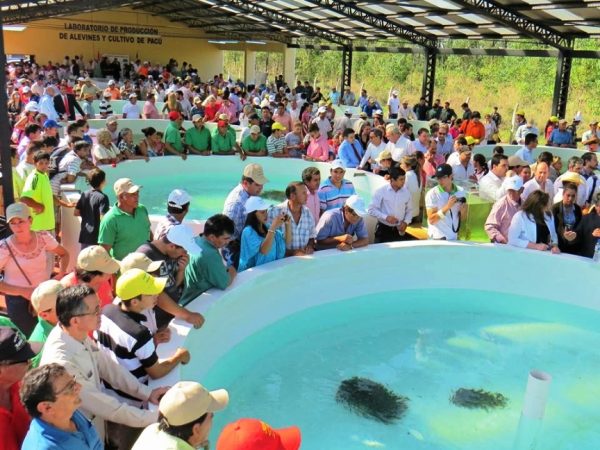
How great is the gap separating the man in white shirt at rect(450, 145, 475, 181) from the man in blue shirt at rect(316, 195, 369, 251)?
11.0ft

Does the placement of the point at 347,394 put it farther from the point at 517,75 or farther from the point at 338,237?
the point at 517,75

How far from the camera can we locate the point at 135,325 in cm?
287

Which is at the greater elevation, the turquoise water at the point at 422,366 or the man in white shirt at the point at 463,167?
the man in white shirt at the point at 463,167

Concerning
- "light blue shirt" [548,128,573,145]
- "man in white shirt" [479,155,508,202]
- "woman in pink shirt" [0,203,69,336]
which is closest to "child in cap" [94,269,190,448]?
"woman in pink shirt" [0,203,69,336]

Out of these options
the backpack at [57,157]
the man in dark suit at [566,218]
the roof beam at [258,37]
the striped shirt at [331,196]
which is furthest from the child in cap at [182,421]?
the roof beam at [258,37]

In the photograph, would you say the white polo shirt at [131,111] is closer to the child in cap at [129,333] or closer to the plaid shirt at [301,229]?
the plaid shirt at [301,229]

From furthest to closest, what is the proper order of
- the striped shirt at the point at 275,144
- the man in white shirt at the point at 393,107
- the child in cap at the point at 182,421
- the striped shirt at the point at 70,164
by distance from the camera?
1. the man in white shirt at the point at 393,107
2. the striped shirt at the point at 275,144
3. the striped shirt at the point at 70,164
4. the child in cap at the point at 182,421

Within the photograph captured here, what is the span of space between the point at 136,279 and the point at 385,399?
2335 millimetres

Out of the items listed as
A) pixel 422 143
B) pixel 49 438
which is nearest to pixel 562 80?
pixel 422 143

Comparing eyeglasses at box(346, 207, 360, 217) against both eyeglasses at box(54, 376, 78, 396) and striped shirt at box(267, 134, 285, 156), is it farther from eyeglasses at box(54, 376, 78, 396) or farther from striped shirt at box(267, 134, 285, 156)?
striped shirt at box(267, 134, 285, 156)

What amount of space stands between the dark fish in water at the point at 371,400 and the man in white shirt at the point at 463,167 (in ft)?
15.6

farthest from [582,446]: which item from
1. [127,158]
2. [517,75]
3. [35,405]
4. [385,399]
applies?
[517,75]

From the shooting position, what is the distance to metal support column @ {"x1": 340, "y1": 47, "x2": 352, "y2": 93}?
990 inches

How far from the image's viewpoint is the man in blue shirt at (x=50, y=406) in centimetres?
213
